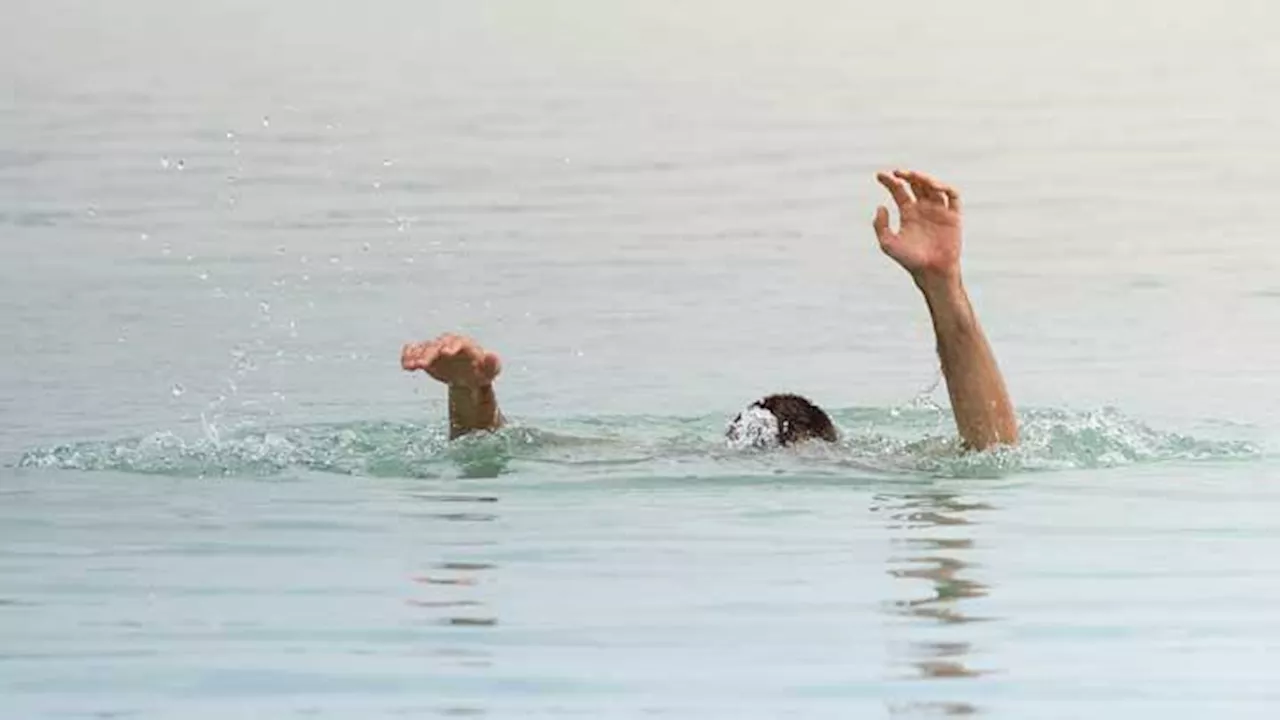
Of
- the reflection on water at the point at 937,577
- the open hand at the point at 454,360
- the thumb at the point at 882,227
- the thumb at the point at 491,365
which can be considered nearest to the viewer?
the reflection on water at the point at 937,577

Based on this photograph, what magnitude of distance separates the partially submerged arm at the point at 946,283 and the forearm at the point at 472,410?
1.80 meters

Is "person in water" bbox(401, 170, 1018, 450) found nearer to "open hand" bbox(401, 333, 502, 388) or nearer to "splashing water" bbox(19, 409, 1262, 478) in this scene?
"open hand" bbox(401, 333, 502, 388)

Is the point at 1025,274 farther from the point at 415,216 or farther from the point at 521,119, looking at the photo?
the point at 521,119

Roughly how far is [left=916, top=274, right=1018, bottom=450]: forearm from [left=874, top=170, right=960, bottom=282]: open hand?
6 cm

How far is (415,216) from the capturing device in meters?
25.2

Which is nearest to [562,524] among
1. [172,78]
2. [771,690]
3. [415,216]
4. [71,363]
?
[771,690]

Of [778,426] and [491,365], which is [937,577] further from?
[491,365]

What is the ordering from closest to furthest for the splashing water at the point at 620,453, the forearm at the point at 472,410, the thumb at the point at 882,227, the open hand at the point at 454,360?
the thumb at the point at 882,227, the open hand at the point at 454,360, the splashing water at the point at 620,453, the forearm at the point at 472,410

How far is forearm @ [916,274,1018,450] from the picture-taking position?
1457 cm

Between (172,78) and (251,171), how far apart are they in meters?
9.14

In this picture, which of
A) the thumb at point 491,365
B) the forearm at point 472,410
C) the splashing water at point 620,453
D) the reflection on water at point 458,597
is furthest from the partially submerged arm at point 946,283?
the reflection on water at point 458,597

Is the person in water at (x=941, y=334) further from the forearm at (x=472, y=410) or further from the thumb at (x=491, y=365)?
the forearm at (x=472, y=410)

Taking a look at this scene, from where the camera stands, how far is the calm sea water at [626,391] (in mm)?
10836

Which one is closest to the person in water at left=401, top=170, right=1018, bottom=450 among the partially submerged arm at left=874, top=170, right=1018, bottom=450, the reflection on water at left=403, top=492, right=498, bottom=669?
the partially submerged arm at left=874, top=170, right=1018, bottom=450
